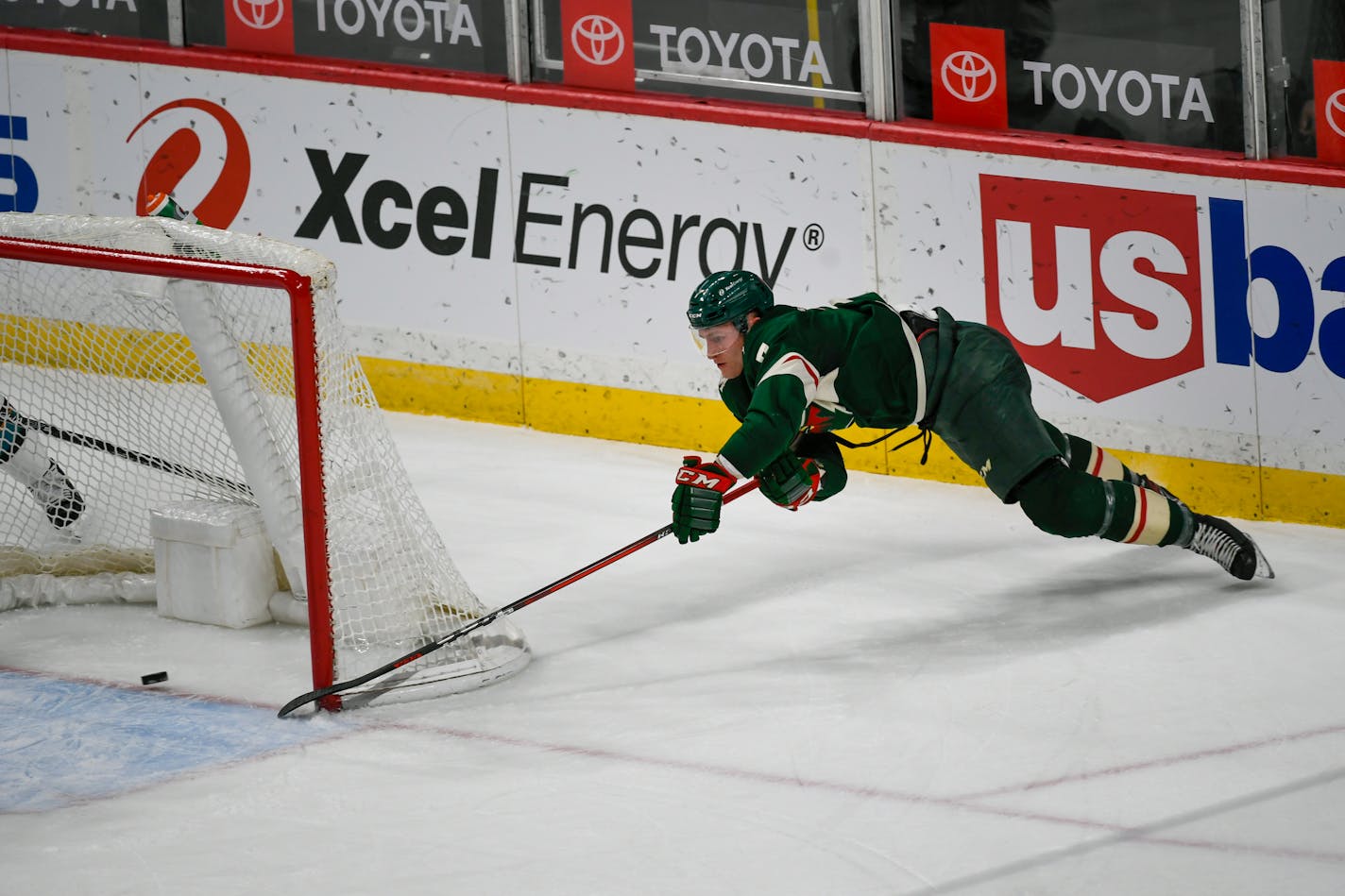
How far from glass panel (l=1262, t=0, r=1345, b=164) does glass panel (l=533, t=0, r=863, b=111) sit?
1.27 meters

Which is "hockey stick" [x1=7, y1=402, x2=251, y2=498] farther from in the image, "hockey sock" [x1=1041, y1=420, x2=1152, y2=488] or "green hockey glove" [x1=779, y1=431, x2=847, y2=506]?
"hockey sock" [x1=1041, y1=420, x2=1152, y2=488]

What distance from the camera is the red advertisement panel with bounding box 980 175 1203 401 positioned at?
5.35m

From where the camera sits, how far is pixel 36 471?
16.6ft

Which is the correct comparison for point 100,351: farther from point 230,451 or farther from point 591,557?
point 591,557

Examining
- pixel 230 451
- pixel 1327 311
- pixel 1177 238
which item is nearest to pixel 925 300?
pixel 1177 238

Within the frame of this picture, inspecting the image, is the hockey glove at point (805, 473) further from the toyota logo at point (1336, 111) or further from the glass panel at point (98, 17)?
the glass panel at point (98, 17)

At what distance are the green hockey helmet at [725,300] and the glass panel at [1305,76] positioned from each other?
178cm

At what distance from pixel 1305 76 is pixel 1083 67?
65cm

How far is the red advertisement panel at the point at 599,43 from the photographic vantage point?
625 cm

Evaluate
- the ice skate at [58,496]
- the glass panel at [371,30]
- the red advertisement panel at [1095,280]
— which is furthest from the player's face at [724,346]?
the glass panel at [371,30]

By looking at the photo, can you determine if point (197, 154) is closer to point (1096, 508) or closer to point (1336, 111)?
point (1096, 508)

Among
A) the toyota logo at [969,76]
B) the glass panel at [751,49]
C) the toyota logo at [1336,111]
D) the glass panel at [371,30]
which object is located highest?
the glass panel at [371,30]

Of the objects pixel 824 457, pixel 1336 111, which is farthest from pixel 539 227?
pixel 1336 111

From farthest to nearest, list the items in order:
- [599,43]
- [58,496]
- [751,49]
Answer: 1. [599,43]
2. [751,49]
3. [58,496]
